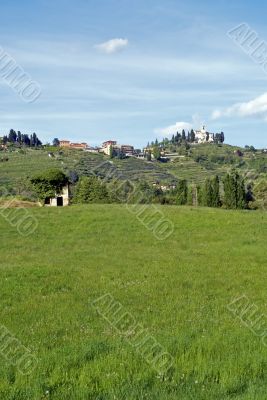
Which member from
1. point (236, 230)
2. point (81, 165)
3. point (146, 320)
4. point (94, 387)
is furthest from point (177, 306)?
point (81, 165)

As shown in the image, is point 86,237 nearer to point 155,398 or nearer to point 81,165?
point 155,398

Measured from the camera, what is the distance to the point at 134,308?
1432cm

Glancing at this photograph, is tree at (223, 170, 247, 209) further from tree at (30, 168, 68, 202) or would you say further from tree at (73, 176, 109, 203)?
tree at (30, 168, 68, 202)

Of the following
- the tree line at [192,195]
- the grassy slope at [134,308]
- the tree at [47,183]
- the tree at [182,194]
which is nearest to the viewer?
the grassy slope at [134,308]

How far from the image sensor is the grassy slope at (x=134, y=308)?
7.51m

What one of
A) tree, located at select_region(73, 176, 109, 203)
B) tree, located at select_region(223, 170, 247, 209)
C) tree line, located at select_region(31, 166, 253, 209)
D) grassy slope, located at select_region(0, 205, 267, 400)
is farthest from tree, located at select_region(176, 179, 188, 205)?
grassy slope, located at select_region(0, 205, 267, 400)

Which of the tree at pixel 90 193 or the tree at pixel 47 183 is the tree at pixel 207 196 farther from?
the tree at pixel 47 183

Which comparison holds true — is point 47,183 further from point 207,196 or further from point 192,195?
point 192,195

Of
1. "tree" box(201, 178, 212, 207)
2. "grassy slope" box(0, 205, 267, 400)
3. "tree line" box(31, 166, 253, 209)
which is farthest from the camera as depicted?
"tree" box(201, 178, 212, 207)

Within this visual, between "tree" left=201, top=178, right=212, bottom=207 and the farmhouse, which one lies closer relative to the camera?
the farmhouse

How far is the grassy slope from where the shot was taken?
7.51 m

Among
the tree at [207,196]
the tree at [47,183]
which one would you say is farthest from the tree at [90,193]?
the tree at [47,183]

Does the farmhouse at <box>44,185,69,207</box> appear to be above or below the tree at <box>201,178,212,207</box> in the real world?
above

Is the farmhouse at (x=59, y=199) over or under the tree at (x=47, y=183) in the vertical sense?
under
